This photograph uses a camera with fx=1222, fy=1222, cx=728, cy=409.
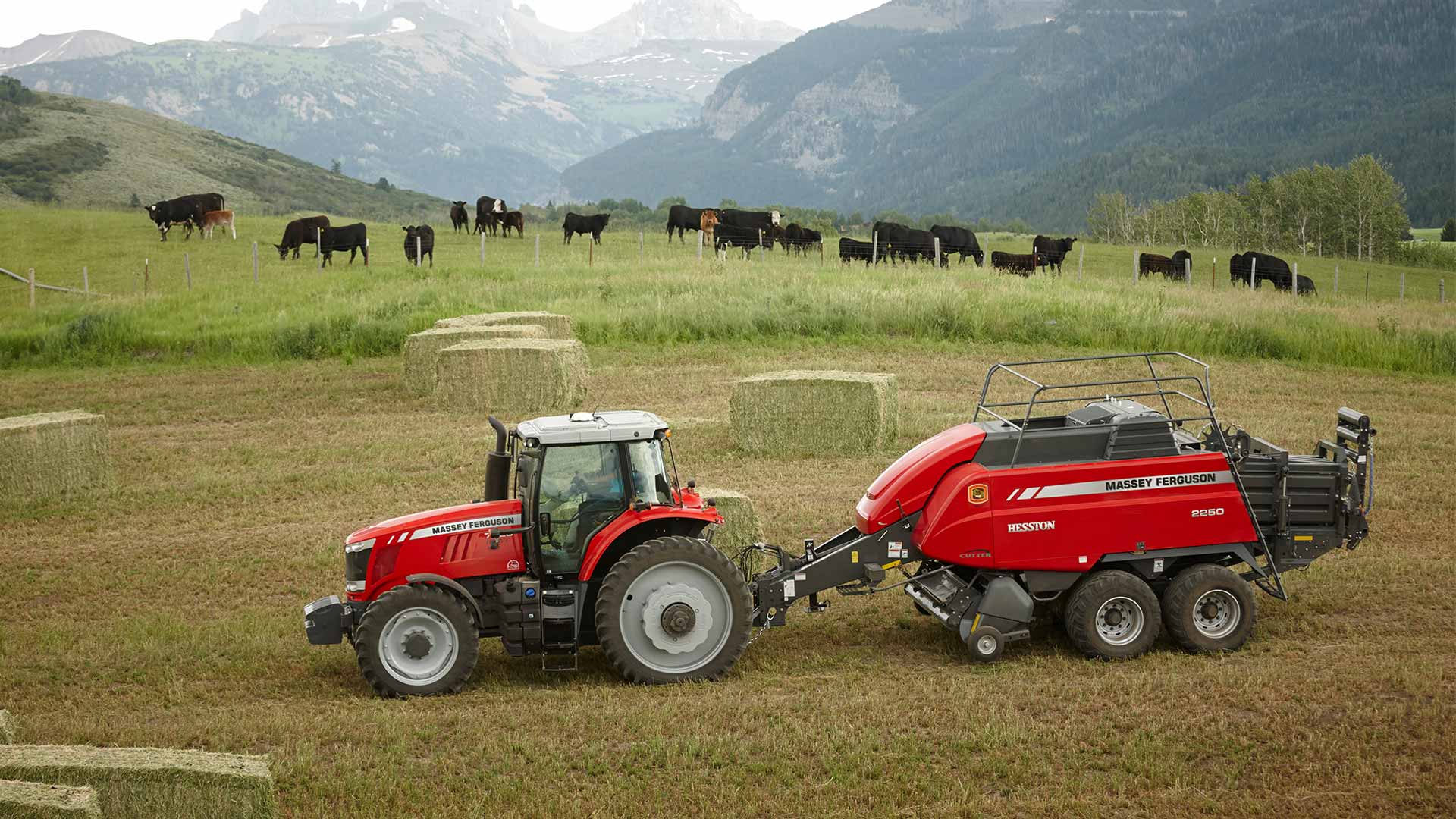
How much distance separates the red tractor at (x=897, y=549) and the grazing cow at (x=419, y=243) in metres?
28.8

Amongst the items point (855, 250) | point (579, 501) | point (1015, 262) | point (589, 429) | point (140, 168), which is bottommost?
point (579, 501)

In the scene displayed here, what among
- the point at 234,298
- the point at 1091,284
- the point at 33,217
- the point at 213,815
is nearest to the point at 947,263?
the point at 1091,284

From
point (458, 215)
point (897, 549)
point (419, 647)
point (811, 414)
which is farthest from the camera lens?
point (458, 215)

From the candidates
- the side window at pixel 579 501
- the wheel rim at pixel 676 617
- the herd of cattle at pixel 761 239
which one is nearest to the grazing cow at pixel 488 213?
the herd of cattle at pixel 761 239

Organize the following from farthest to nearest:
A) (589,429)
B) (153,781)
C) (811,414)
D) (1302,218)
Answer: (1302,218)
(811,414)
(589,429)
(153,781)

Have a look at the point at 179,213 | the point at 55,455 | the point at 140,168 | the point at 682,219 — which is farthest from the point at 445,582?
the point at 140,168

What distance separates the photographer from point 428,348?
20094mm

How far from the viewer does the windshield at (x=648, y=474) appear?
8.22 m

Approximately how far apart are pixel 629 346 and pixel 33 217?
33.1 metres

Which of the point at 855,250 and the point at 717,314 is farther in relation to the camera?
the point at 855,250

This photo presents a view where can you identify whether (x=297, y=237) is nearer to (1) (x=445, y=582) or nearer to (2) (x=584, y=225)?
(2) (x=584, y=225)

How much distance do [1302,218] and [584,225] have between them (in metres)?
76.1

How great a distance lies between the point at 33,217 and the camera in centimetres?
4625

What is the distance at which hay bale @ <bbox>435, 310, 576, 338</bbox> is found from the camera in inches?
888
